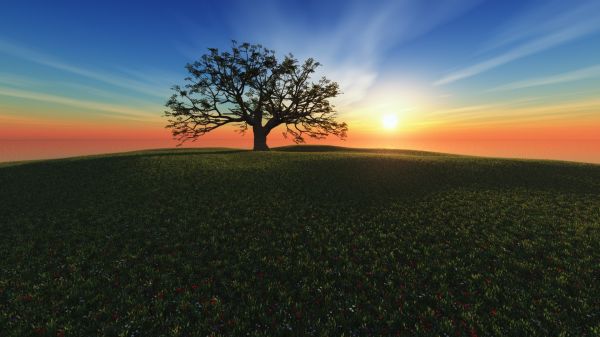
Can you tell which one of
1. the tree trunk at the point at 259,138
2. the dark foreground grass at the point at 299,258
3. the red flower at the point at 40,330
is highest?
the tree trunk at the point at 259,138

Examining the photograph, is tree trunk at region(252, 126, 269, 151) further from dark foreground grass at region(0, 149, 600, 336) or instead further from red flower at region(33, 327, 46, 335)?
red flower at region(33, 327, 46, 335)

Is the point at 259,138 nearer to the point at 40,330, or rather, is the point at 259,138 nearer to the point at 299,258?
the point at 299,258

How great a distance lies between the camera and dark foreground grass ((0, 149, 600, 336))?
845 cm

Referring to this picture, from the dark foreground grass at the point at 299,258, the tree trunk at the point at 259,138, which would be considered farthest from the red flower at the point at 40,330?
the tree trunk at the point at 259,138

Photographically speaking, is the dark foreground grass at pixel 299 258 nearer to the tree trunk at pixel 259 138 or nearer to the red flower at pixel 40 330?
the red flower at pixel 40 330

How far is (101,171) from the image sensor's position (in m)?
27.9

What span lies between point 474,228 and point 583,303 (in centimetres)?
628

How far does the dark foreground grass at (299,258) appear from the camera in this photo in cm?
845

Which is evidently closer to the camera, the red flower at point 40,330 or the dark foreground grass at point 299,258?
the red flower at point 40,330

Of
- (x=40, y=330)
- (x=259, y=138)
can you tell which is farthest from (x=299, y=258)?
(x=259, y=138)

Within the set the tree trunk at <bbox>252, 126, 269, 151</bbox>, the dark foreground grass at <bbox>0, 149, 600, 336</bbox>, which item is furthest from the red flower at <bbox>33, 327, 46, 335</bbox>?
the tree trunk at <bbox>252, 126, 269, 151</bbox>

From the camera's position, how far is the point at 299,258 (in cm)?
1220

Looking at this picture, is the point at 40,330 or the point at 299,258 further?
the point at 299,258

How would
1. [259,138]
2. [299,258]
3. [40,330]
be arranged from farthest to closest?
[259,138] < [299,258] < [40,330]
